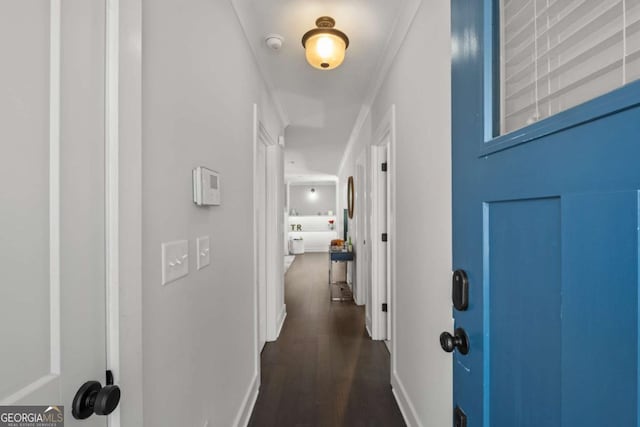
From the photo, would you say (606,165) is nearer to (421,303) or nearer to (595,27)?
(595,27)

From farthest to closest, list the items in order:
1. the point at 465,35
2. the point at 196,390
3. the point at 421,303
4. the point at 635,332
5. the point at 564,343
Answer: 1. the point at 421,303
2. the point at 196,390
3. the point at 465,35
4. the point at 564,343
5. the point at 635,332

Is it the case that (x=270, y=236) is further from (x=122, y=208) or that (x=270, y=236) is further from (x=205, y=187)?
(x=122, y=208)

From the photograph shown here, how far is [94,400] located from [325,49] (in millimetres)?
1961

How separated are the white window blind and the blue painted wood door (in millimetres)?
46

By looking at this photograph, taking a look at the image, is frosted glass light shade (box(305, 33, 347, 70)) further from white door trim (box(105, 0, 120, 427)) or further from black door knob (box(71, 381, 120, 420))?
black door knob (box(71, 381, 120, 420))

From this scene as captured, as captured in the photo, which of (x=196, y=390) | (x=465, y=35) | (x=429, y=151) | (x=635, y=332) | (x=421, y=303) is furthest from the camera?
(x=421, y=303)

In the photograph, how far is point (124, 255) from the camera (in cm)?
71

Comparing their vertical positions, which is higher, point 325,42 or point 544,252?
point 325,42

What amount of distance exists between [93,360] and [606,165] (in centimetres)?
99

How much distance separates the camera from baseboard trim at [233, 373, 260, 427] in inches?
68.3

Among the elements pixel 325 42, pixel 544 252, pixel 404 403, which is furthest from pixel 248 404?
pixel 325 42

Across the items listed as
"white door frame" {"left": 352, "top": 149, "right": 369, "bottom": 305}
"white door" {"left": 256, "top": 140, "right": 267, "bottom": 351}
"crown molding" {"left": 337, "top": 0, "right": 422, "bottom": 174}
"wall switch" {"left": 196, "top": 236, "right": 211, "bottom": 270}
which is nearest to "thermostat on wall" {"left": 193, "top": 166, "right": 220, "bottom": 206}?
"wall switch" {"left": 196, "top": 236, "right": 211, "bottom": 270}

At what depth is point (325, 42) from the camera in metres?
1.88

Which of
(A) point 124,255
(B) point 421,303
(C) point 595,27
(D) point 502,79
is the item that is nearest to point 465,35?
(D) point 502,79
